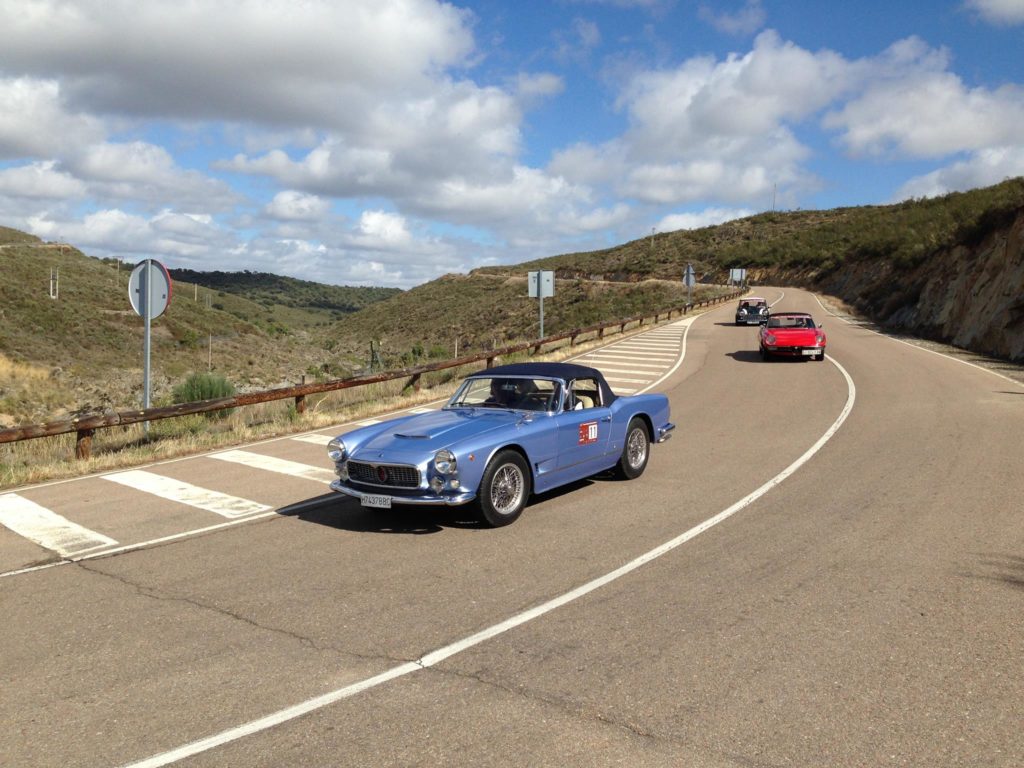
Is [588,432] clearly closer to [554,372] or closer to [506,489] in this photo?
[554,372]

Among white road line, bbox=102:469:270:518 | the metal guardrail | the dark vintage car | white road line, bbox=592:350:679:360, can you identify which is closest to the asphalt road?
white road line, bbox=102:469:270:518

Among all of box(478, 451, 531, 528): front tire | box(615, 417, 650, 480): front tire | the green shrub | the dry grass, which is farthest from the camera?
the green shrub

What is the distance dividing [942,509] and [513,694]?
5742mm

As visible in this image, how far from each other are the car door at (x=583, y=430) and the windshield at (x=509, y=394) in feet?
0.74

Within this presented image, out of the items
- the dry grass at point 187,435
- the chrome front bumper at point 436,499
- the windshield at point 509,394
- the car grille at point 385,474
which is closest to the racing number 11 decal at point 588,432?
the windshield at point 509,394

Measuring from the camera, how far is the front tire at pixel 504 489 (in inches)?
293

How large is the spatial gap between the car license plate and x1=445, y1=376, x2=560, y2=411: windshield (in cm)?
194

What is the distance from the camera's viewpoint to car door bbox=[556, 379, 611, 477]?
8.48 m

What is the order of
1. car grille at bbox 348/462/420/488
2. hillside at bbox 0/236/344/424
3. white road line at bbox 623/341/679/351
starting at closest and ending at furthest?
car grille at bbox 348/462/420/488 < white road line at bbox 623/341/679/351 < hillside at bbox 0/236/344/424

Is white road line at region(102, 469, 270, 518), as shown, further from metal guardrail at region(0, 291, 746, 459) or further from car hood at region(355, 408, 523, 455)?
car hood at region(355, 408, 523, 455)

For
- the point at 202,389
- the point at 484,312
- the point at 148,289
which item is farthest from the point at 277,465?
the point at 484,312

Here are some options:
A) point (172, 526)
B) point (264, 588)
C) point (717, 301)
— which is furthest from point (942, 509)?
point (717, 301)

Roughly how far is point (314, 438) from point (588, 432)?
622 cm

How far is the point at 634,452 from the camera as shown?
9.79 metres
